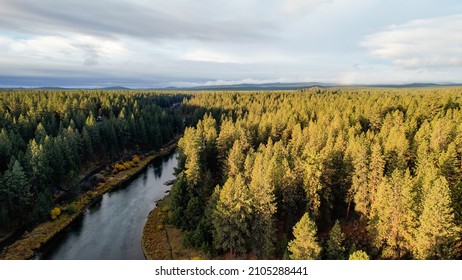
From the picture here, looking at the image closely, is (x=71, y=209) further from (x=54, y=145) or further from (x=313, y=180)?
(x=313, y=180)

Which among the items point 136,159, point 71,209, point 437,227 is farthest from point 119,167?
point 437,227

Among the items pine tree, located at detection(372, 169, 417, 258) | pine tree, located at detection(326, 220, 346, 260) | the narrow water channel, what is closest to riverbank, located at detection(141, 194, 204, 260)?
the narrow water channel

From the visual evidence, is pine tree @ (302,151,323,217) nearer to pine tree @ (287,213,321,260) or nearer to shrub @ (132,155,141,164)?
pine tree @ (287,213,321,260)

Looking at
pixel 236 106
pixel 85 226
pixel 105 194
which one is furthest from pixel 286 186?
pixel 236 106

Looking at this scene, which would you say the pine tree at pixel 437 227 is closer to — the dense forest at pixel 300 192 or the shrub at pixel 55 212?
the dense forest at pixel 300 192

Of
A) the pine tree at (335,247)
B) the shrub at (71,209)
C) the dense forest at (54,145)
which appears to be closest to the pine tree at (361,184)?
the pine tree at (335,247)

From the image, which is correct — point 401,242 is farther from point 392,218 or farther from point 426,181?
point 426,181

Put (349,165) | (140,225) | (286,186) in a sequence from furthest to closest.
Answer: (140,225) < (349,165) < (286,186)
